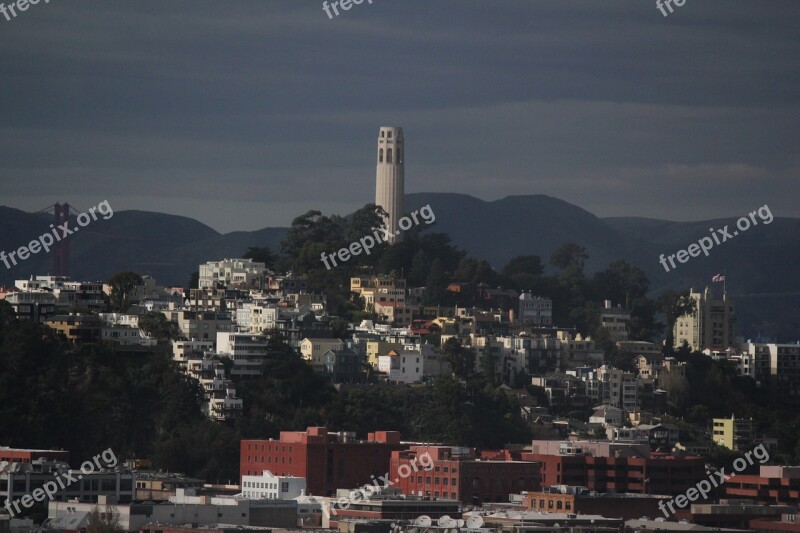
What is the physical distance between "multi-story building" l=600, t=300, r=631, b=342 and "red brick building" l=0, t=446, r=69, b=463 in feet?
153

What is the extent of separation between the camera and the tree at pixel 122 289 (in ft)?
327

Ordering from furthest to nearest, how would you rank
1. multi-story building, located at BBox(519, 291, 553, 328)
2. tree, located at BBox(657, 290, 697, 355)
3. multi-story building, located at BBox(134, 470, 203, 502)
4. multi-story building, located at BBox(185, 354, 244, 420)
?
tree, located at BBox(657, 290, 697, 355) < multi-story building, located at BBox(519, 291, 553, 328) < multi-story building, located at BBox(185, 354, 244, 420) < multi-story building, located at BBox(134, 470, 203, 502)

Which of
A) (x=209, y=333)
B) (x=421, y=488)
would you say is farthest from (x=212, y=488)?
(x=209, y=333)

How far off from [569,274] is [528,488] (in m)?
44.9

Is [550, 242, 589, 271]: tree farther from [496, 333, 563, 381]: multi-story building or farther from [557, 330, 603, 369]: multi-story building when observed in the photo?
[496, 333, 563, 381]: multi-story building

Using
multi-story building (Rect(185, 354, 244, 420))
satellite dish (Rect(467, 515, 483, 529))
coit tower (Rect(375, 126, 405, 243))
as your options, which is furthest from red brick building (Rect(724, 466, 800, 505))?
coit tower (Rect(375, 126, 405, 243))

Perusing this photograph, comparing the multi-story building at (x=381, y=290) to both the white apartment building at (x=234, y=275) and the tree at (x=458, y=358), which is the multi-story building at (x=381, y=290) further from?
the tree at (x=458, y=358)

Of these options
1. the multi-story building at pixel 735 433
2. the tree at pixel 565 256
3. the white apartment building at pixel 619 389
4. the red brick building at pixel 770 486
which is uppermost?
the tree at pixel 565 256

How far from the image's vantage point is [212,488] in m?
74.8

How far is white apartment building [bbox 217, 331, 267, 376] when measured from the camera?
92.2 meters

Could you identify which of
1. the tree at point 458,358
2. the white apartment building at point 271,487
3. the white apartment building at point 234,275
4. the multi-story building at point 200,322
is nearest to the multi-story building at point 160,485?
the white apartment building at point 271,487

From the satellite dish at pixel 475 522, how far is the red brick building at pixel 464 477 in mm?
14220

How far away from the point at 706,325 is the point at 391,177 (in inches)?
654

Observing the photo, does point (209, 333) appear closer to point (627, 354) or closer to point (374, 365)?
point (374, 365)
